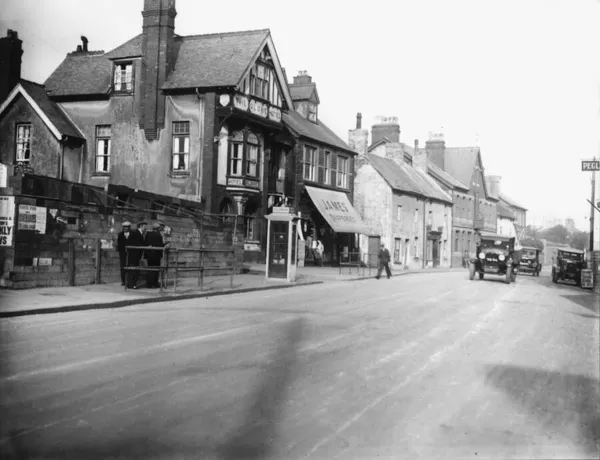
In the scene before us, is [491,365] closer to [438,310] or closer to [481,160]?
[438,310]

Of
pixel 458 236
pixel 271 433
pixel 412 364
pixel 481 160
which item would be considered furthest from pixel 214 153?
pixel 481 160

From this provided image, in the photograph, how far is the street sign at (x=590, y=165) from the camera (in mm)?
6000

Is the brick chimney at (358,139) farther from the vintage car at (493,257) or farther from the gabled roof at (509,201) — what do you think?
the gabled roof at (509,201)

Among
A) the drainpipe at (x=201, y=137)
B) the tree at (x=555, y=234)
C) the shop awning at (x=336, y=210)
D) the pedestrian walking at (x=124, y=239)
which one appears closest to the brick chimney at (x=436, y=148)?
the shop awning at (x=336, y=210)

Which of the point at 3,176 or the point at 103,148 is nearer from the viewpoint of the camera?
the point at 3,176

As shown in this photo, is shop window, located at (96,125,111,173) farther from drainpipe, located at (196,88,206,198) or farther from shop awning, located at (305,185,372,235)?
shop awning, located at (305,185,372,235)

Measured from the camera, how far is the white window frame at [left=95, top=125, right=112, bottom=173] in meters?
27.9

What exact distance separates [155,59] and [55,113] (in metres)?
5.54

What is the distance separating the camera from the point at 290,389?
5.90 metres

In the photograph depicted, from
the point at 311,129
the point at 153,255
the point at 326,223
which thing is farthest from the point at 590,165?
the point at 311,129

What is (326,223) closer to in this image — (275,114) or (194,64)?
(275,114)

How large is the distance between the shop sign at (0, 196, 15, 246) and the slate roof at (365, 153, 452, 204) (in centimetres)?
3378

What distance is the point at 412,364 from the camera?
7410mm

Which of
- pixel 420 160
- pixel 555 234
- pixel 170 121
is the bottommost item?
pixel 555 234
